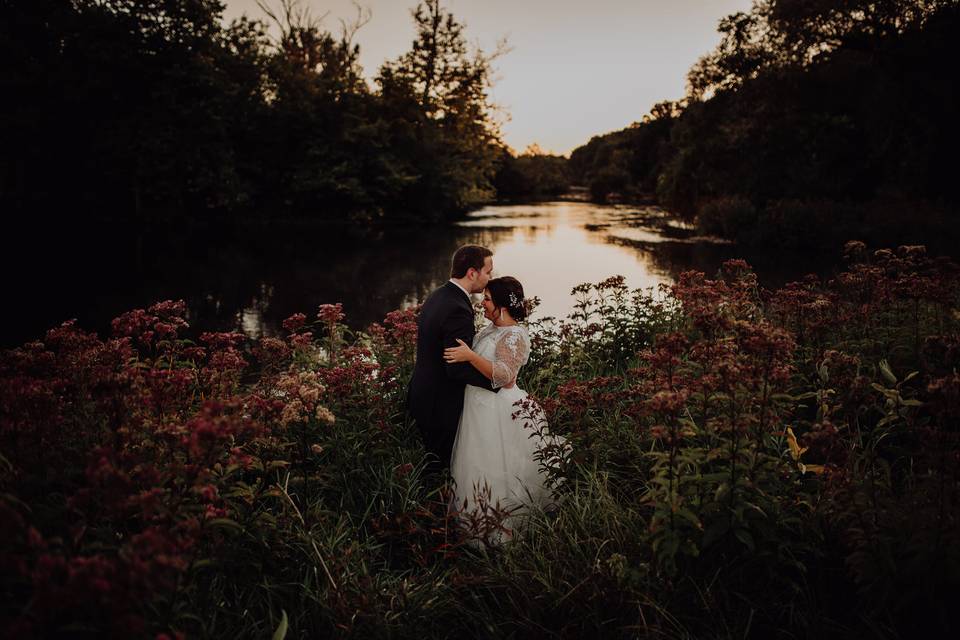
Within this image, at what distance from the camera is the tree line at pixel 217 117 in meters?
21.0

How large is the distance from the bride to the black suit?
90mm

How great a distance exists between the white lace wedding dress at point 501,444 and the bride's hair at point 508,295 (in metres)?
0.15

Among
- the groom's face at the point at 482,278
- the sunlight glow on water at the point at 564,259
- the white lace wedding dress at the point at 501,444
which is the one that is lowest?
the sunlight glow on water at the point at 564,259

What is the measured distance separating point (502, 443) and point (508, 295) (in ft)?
3.61

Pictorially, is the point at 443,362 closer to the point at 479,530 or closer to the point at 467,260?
the point at 467,260

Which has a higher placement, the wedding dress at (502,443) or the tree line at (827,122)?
the tree line at (827,122)

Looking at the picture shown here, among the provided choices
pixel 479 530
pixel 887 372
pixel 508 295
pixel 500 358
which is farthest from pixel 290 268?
pixel 887 372

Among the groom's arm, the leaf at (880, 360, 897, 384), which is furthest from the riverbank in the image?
the groom's arm

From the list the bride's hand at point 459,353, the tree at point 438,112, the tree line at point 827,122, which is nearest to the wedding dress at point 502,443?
the bride's hand at point 459,353

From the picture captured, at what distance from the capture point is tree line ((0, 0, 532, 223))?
20953mm

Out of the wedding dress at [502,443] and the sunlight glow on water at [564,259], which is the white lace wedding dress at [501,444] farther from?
the sunlight glow on water at [564,259]

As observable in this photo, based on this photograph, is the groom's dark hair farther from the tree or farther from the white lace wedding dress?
the tree

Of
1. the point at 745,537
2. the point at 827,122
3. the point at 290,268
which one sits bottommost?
the point at 290,268

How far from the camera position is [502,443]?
404 centimetres
